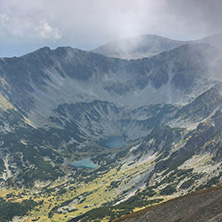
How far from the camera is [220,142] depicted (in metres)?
191

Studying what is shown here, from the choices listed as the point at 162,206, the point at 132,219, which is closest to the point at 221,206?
the point at 162,206

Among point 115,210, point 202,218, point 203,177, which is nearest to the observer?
point 202,218

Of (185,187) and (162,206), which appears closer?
(162,206)

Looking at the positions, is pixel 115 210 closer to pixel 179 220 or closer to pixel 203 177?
pixel 203 177

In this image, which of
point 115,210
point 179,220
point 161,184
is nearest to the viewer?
point 179,220

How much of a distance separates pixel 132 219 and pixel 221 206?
27.7 metres

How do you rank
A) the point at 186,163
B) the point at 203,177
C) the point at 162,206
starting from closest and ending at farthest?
the point at 162,206 < the point at 203,177 < the point at 186,163

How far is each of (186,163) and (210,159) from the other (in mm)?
25808

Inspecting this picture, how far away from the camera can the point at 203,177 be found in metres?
152

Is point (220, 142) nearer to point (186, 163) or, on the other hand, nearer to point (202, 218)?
point (186, 163)

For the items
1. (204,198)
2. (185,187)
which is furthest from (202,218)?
(185,187)

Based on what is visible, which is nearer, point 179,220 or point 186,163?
point 179,220

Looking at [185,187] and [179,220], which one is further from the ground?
[179,220]

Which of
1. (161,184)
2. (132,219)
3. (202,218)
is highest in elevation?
(202,218)
